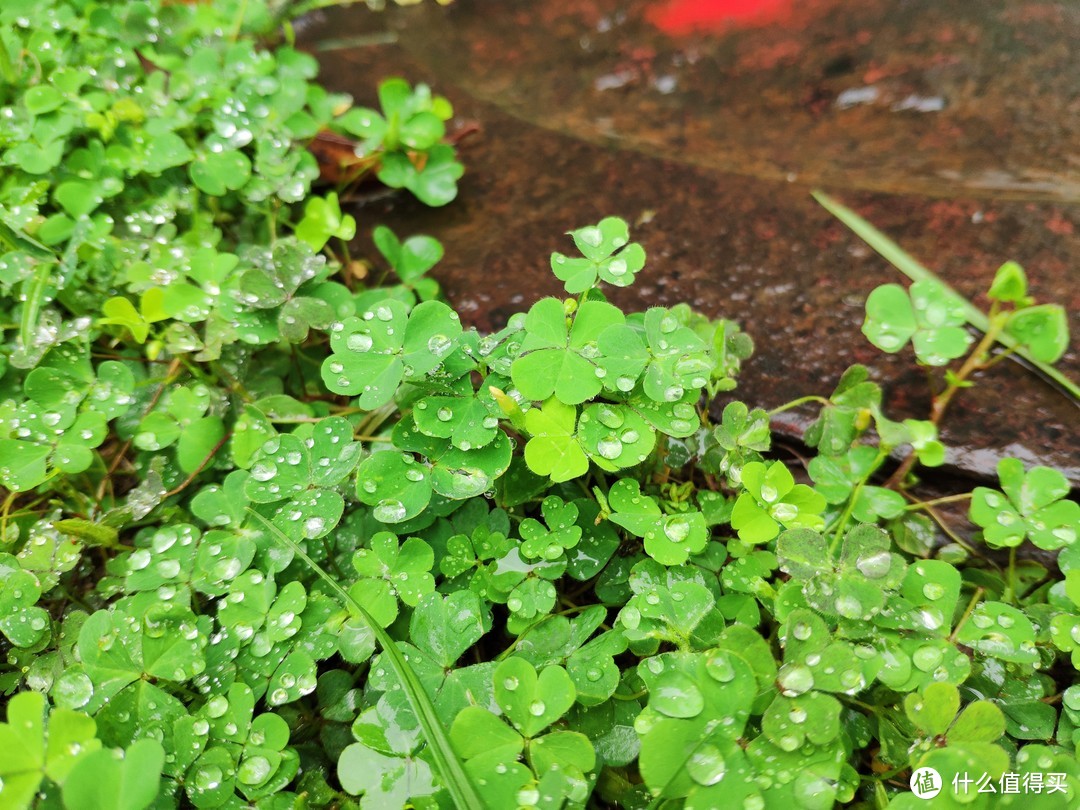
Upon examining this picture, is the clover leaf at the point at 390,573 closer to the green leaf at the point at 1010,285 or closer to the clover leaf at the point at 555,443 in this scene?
the clover leaf at the point at 555,443

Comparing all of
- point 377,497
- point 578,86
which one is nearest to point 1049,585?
point 377,497

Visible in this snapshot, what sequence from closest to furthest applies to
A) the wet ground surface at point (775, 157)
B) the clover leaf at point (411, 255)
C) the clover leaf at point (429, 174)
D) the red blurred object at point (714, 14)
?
1. the wet ground surface at point (775, 157)
2. the clover leaf at point (411, 255)
3. the clover leaf at point (429, 174)
4. the red blurred object at point (714, 14)

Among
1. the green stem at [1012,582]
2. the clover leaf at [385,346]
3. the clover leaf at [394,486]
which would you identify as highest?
the clover leaf at [385,346]

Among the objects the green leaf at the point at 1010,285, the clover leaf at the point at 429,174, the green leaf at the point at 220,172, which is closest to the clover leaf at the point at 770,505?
the green leaf at the point at 1010,285

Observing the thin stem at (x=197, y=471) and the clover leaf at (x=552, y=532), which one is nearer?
the clover leaf at (x=552, y=532)

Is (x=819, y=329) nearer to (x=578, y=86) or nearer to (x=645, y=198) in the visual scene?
(x=645, y=198)

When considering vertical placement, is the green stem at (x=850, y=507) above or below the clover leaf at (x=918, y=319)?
below

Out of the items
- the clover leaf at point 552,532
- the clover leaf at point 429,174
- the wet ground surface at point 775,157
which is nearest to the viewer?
the clover leaf at point 552,532
